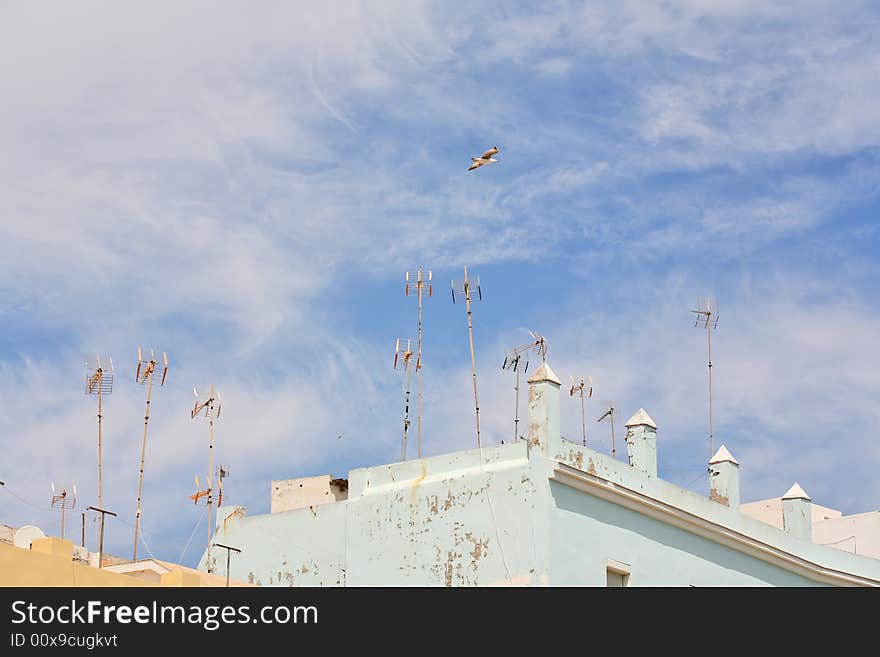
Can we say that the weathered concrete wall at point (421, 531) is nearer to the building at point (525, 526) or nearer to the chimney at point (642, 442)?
the building at point (525, 526)

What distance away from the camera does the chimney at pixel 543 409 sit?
26.8m

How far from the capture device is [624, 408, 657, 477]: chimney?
2953 centimetres

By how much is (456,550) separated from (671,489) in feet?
14.6

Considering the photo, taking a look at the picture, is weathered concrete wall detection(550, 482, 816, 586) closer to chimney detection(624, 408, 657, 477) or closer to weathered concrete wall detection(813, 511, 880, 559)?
chimney detection(624, 408, 657, 477)

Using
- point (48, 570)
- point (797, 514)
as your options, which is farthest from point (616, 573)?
point (48, 570)

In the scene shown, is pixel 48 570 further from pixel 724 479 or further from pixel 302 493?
pixel 724 479

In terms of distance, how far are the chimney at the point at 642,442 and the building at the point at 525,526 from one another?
0.9 inches

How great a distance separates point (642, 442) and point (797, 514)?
17.5 feet

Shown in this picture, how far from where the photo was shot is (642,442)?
29594 mm

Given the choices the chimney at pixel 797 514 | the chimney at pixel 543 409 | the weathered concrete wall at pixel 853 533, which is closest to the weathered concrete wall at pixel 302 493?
the chimney at pixel 543 409

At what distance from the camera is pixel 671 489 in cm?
2911
